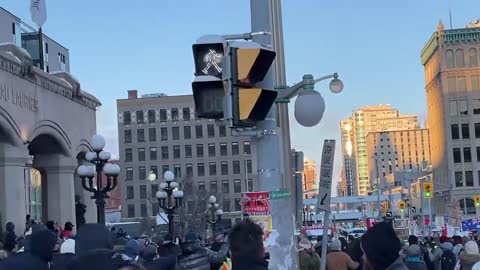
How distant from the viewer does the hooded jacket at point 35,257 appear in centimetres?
623

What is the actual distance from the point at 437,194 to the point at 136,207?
4208cm

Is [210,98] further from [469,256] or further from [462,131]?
[462,131]

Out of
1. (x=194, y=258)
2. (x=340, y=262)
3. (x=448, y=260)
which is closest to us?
(x=194, y=258)

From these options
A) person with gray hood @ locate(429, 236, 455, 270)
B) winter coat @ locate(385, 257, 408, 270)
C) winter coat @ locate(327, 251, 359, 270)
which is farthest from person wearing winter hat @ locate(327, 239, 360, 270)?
winter coat @ locate(385, 257, 408, 270)

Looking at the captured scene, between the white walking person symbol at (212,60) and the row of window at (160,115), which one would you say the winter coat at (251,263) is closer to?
the white walking person symbol at (212,60)

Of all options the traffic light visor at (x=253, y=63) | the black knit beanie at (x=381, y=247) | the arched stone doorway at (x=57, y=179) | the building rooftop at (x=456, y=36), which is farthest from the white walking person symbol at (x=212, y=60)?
the building rooftop at (x=456, y=36)

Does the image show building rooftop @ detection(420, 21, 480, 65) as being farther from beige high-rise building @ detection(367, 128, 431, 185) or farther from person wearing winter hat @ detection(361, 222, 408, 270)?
person wearing winter hat @ detection(361, 222, 408, 270)

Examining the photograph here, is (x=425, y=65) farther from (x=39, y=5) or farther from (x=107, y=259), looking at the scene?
(x=107, y=259)

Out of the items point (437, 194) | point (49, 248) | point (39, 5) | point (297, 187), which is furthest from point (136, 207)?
point (49, 248)

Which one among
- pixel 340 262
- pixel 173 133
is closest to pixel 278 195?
pixel 340 262

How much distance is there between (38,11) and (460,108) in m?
81.7

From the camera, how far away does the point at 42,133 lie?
2547 cm

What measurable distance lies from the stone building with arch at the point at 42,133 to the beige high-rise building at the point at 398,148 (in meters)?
148

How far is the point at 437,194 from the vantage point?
11100 centimetres
